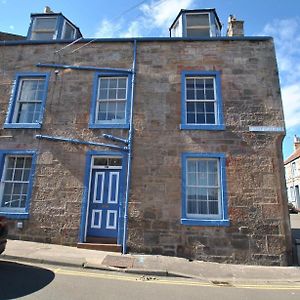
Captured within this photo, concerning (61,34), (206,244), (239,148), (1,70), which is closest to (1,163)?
(1,70)

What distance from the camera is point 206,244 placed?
8734 millimetres

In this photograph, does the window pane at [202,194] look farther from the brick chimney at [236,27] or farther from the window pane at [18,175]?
the brick chimney at [236,27]

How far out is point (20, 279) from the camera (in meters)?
5.68

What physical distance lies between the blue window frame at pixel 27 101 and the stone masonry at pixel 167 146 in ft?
0.88

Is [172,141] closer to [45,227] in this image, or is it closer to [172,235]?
[172,235]

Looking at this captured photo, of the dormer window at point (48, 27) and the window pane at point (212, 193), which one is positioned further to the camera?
the dormer window at point (48, 27)

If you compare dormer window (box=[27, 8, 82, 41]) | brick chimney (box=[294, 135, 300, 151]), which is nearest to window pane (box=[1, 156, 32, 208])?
dormer window (box=[27, 8, 82, 41])

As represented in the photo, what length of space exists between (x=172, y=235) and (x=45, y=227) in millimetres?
4250

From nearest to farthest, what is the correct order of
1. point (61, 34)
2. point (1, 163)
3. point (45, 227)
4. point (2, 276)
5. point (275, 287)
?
point (2, 276), point (275, 287), point (45, 227), point (1, 163), point (61, 34)

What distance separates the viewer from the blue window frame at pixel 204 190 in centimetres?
901

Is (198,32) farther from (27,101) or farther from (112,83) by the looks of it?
(27,101)

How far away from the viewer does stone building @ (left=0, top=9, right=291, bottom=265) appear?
8.91m

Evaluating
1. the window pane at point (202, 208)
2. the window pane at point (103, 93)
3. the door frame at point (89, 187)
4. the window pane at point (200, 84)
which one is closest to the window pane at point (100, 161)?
the door frame at point (89, 187)

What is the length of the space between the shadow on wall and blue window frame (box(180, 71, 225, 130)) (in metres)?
6.20
